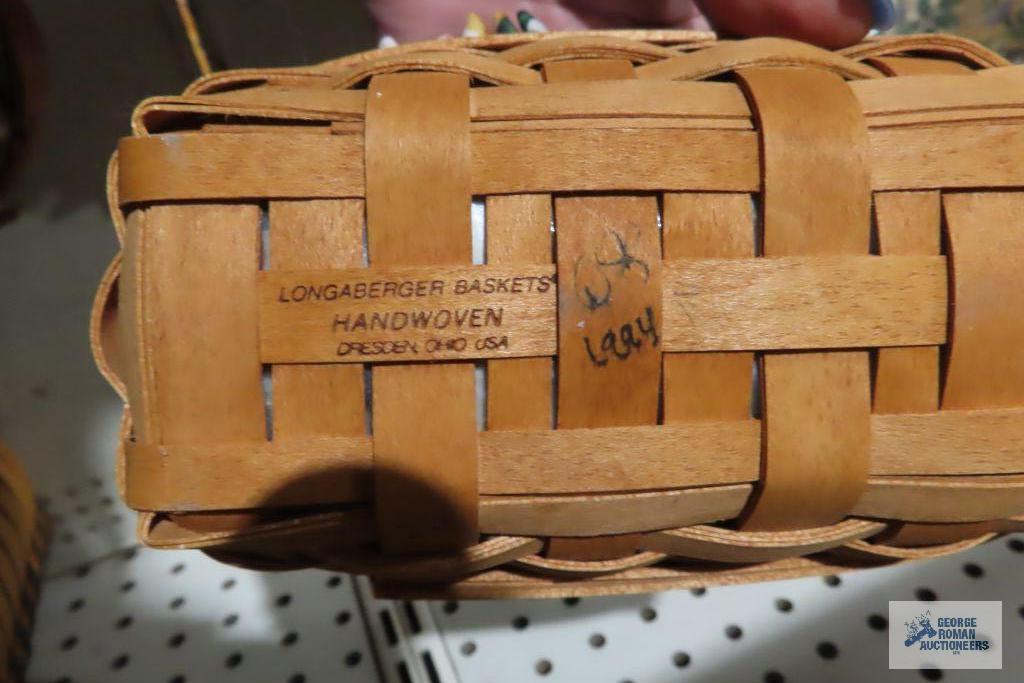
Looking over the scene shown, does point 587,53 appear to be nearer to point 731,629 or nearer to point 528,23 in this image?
point 528,23

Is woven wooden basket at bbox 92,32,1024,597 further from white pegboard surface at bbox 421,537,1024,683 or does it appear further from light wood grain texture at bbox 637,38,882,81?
white pegboard surface at bbox 421,537,1024,683

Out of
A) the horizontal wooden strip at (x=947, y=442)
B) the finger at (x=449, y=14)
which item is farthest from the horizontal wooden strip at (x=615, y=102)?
the finger at (x=449, y=14)

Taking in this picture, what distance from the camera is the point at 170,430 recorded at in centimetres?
32

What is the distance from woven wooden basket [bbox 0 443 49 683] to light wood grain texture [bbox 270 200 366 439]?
334mm

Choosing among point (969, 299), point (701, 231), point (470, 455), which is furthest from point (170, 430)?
point (969, 299)

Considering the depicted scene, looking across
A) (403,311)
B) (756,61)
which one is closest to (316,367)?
(403,311)

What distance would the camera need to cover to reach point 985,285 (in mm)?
316

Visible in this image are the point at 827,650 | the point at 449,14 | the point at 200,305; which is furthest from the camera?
the point at 449,14

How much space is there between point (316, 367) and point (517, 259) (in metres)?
0.10

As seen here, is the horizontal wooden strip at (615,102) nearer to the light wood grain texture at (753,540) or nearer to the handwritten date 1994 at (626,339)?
the handwritten date 1994 at (626,339)

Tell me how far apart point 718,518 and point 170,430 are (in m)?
0.27

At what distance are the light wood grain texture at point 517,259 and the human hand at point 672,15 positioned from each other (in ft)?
0.69

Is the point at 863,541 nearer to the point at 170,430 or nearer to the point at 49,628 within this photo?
the point at 170,430

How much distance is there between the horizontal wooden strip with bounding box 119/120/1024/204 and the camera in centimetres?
31
